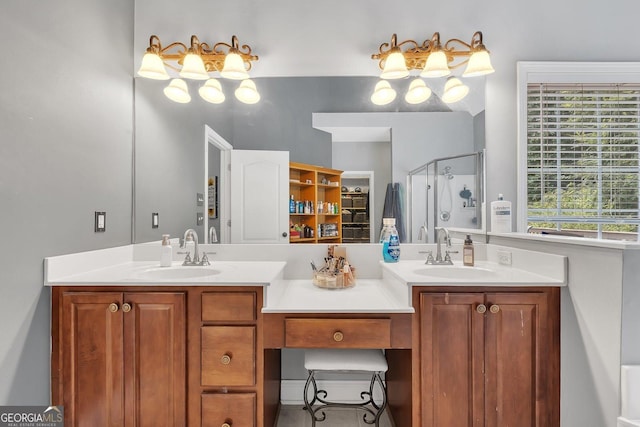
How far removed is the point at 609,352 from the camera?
1.24m

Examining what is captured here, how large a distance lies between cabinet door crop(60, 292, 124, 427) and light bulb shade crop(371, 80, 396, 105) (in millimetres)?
1790

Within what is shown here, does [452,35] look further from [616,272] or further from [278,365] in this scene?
[278,365]

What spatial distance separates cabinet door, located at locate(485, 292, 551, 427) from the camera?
1.39 m

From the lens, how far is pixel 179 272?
1.83 metres

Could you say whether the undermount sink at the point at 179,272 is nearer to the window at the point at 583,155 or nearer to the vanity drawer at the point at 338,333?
the vanity drawer at the point at 338,333

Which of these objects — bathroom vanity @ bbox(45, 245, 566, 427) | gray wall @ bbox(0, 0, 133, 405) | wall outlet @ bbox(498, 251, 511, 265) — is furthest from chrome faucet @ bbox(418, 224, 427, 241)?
gray wall @ bbox(0, 0, 133, 405)

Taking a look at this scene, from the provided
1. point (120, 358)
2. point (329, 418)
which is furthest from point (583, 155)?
point (120, 358)

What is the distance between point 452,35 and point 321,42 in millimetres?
818

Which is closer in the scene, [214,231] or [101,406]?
[101,406]

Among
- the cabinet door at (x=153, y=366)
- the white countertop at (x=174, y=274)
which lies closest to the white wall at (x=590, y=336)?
the white countertop at (x=174, y=274)

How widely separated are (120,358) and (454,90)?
2.29 metres

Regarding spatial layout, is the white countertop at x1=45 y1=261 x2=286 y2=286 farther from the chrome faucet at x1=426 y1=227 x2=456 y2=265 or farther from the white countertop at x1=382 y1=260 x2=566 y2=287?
the chrome faucet at x1=426 y1=227 x2=456 y2=265

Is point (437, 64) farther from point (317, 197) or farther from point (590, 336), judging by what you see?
point (590, 336)

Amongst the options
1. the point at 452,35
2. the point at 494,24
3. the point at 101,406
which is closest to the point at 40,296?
the point at 101,406
